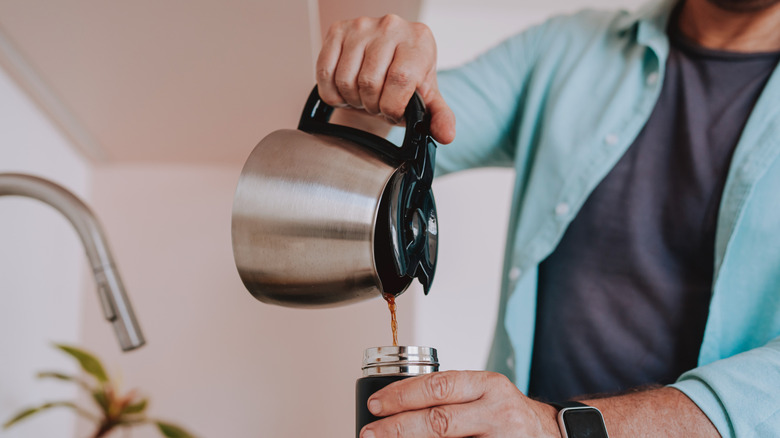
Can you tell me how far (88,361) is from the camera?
2.93 feet

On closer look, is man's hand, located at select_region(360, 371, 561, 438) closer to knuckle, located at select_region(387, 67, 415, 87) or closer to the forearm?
the forearm

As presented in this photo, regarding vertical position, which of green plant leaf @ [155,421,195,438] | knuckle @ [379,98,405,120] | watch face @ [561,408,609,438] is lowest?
green plant leaf @ [155,421,195,438]

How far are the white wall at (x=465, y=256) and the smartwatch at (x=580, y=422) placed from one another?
840 millimetres

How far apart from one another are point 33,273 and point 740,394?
898 mm

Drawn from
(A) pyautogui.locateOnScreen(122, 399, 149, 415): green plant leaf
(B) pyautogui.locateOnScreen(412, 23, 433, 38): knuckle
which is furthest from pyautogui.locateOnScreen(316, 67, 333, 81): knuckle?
(A) pyautogui.locateOnScreen(122, 399, 149, 415): green plant leaf

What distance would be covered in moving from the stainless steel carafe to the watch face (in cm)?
17

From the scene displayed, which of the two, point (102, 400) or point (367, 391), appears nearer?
point (367, 391)

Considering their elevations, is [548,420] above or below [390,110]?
below

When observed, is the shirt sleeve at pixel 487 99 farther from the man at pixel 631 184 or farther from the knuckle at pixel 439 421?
the knuckle at pixel 439 421

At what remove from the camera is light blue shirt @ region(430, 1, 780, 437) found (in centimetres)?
60

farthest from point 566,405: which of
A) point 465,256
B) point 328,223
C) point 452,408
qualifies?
point 465,256

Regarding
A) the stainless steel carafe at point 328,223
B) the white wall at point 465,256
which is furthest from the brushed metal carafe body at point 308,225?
the white wall at point 465,256

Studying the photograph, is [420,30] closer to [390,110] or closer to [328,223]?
[390,110]

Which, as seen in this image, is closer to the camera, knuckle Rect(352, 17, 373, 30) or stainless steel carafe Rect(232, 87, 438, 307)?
stainless steel carafe Rect(232, 87, 438, 307)
